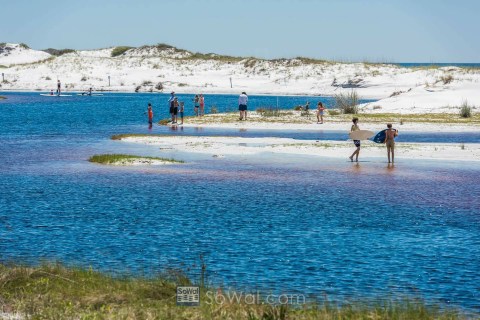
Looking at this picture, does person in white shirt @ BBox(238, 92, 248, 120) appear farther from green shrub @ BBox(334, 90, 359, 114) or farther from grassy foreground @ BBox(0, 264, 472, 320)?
grassy foreground @ BBox(0, 264, 472, 320)

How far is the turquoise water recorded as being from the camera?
17.0m

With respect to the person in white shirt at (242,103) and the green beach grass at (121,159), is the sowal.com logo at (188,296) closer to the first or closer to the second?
the green beach grass at (121,159)

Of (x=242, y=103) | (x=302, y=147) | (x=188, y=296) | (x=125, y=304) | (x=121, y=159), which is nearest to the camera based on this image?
(x=125, y=304)

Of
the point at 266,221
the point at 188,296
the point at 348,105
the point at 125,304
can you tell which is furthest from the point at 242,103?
the point at 125,304

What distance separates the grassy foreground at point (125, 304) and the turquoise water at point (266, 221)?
1.60 m

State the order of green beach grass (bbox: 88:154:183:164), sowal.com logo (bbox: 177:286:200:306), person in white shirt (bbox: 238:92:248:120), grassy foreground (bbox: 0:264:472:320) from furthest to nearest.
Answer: person in white shirt (bbox: 238:92:248:120), green beach grass (bbox: 88:154:183:164), sowal.com logo (bbox: 177:286:200:306), grassy foreground (bbox: 0:264:472:320)

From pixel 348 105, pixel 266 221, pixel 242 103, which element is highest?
pixel 242 103

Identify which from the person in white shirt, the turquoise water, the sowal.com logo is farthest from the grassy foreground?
the person in white shirt

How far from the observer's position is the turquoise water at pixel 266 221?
1698cm

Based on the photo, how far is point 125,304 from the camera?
13.4 meters

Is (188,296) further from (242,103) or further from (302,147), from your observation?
(242,103)

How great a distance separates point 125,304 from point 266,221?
10.0 meters

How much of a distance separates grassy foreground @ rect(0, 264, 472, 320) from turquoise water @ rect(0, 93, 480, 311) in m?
1.60

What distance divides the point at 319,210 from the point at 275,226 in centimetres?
300
